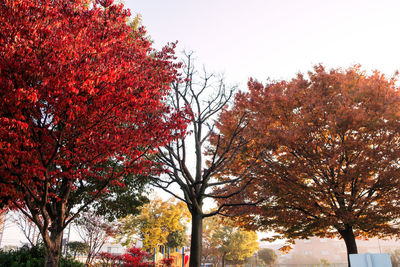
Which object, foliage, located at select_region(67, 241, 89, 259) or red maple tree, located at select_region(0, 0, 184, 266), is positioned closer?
red maple tree, located at select_region(0, 0, 184, 266)

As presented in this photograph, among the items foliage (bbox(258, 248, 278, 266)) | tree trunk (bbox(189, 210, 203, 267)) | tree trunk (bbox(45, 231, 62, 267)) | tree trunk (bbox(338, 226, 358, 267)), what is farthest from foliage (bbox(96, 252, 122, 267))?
foliage (bbox(258, 248, 278, 266))

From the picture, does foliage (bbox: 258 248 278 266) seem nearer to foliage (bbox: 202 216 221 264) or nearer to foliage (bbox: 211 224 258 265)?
foliage (bbox: 202 216 221 264)

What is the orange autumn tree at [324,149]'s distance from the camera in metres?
11.3

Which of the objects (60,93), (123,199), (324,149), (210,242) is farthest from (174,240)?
(60,93)

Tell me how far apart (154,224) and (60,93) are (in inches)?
866

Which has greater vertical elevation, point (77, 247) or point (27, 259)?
point (77, 247)

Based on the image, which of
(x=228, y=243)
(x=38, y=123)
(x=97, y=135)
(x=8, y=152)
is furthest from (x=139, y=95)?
(x=228, y=243)

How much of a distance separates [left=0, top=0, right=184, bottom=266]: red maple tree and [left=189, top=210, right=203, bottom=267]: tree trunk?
4564 mm

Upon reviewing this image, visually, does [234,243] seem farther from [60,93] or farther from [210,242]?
[60,93]

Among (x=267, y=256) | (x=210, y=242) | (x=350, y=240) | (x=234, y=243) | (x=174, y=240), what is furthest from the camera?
(x=267, y=256)

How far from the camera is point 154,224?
2525 cm

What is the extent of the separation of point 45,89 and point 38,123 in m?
1.55

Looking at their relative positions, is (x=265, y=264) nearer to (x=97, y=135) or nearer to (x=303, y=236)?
(x=303, y=236)

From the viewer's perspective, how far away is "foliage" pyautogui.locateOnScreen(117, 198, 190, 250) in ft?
81.0
